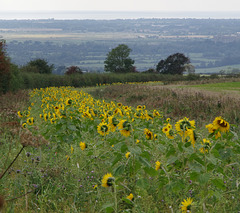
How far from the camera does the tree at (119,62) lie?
217 ft

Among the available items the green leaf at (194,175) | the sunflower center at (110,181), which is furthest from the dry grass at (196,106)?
the sunflower center at (110,181)

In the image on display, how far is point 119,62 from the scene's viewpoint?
67.1 meters

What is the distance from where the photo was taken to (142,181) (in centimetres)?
301

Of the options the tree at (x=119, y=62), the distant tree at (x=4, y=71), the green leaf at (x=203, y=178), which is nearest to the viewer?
the green leaf at (x=203, y=178)

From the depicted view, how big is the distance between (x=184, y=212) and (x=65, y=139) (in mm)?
3919

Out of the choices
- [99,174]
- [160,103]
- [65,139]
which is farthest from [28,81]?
[99,174]

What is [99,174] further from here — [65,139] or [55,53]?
[55,53]

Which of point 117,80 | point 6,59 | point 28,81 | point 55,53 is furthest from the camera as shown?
point 55,53

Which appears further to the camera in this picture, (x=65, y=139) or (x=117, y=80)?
(x=117, y=80)

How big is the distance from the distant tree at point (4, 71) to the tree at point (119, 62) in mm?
47115

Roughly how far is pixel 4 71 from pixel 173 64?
176 ft

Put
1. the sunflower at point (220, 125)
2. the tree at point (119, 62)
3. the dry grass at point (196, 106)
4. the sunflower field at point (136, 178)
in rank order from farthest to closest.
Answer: the tree at point (119, 62) → the dry grass at point (196, 106) → the sunflower at point (220, 125) → the sunflower field at point (136, 178)

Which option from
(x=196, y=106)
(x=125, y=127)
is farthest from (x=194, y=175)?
(x=196, y=106)

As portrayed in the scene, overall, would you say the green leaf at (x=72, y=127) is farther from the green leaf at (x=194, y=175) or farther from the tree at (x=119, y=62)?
the tree at (x=119, y=62)
